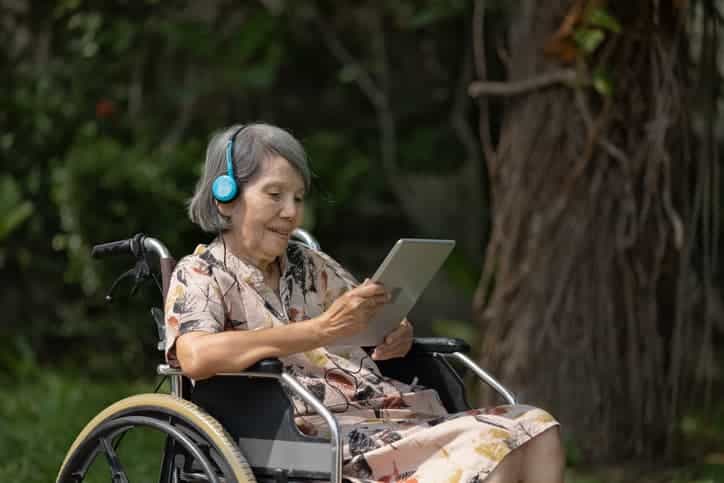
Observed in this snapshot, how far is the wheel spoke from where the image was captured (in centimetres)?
318

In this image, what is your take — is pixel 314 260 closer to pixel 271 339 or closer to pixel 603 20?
pixel 271 339

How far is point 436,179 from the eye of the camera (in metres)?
8.15

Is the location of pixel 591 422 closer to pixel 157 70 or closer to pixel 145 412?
pixel 145 412

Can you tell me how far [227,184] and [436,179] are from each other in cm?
508

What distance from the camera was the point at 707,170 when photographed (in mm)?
5027

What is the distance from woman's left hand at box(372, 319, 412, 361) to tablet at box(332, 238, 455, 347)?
0.02 meters

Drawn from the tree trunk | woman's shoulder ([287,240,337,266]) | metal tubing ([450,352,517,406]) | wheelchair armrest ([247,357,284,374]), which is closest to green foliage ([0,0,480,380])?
the tree trunk

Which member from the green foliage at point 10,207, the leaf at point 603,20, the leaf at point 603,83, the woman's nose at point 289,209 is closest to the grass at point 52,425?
the green foliage at point 10,207

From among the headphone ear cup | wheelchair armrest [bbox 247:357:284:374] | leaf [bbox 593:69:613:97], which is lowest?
wheelchair armrest [bbox 247:357:284:374]

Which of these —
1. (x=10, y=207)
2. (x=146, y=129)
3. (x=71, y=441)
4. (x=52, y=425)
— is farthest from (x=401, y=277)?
(x=146, y=129)

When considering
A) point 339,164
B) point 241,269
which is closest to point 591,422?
point 241,269

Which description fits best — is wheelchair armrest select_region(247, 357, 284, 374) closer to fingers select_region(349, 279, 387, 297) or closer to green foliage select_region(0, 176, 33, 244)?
fingers select_region(349, 279, 387, 297)

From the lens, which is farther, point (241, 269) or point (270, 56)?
point (270, 56)

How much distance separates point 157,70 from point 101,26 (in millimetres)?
595
